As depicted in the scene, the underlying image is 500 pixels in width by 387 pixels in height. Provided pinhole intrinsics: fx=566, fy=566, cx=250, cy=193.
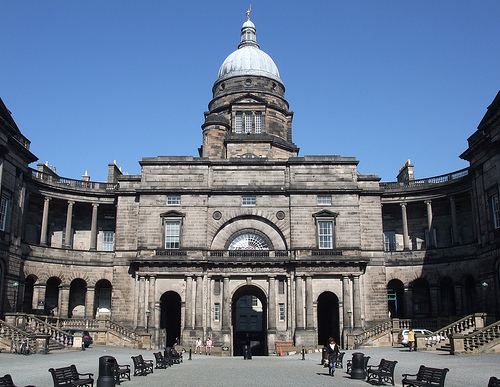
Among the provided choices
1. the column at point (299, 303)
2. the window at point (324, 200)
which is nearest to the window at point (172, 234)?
the column at point (299, 303)

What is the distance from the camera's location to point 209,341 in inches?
1636

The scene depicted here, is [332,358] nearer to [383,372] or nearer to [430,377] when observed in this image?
[383,372]

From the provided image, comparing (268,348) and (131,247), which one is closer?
(268,348)

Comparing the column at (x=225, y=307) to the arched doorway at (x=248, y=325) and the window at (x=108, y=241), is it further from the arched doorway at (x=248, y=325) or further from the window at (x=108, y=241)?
the arched doorway at (x=248, y=325)

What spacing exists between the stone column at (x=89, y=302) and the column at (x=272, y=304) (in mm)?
15453

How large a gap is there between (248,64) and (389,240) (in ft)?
83.4

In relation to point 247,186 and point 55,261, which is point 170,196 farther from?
point 55,261

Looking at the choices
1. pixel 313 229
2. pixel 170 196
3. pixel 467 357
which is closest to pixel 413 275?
pixel 313 229

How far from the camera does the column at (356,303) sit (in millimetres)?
44500

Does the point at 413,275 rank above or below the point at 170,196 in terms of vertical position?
below

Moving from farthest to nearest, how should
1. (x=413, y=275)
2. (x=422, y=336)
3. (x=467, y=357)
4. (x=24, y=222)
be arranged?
(x=413, y=275) → (x=24, y=222) → (x=422, y=336) → (x=467, y=357)

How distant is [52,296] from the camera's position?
49.3m

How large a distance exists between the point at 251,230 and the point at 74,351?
58.4ft

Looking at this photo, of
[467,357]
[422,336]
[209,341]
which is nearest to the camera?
[467,357]
